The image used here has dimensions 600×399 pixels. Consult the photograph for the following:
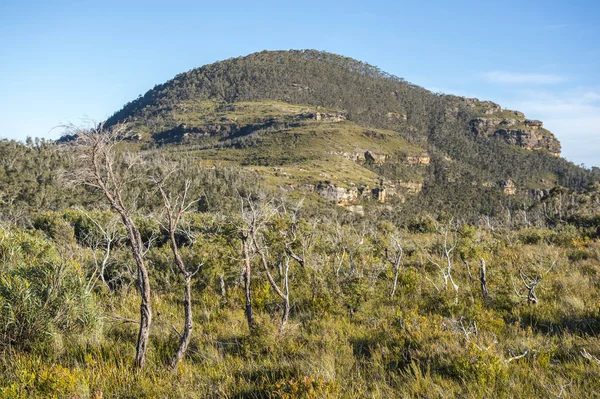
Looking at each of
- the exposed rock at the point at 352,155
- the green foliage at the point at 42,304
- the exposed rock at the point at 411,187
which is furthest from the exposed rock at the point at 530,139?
the green foliage at the point at 42,304

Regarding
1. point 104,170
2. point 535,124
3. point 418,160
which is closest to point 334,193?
point 418,160

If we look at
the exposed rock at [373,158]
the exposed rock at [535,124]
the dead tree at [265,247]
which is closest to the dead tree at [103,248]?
the dead tree at [265,247]

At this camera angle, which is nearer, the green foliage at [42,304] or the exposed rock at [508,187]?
the green foliage at [42,304]

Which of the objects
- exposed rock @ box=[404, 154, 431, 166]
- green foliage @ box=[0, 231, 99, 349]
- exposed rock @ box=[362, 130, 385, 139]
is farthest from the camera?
exposed rock @ box=[362, 130, 385, 139]

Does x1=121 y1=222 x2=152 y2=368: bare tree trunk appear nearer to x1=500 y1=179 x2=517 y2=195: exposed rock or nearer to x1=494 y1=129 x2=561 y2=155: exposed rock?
x1=500 y1=179 x2=517 y2=195: exposed rock

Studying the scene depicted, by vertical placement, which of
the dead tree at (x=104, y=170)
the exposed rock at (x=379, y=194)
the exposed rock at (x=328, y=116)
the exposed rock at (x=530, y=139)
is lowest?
the exposed rock at (x=379, y=194)

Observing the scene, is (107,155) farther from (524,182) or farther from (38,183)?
(524,182)

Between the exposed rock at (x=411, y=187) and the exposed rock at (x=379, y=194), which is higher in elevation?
the exposed rock at (x=411, y=187)

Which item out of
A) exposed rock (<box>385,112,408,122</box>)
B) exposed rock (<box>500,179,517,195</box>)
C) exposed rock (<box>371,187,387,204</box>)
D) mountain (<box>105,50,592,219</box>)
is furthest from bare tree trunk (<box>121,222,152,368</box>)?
exposed rock (<box>385,112,408,122</box>)

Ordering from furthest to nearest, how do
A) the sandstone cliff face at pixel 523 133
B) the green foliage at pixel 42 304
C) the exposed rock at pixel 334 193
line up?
the sandstone cliff face at pixel 523 133 → the exposed rock at pixel 334 193 → the green foliage at pixel 42 304

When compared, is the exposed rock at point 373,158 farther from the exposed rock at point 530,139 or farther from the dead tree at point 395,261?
the dead tree at point 395,261

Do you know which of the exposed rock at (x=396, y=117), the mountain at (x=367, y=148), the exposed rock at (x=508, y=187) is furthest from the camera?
the exposed rock at (x=396, y=117)

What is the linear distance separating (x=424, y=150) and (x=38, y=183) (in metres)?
150

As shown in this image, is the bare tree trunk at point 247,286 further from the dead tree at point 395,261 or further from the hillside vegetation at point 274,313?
the dead tree at point 395,261
